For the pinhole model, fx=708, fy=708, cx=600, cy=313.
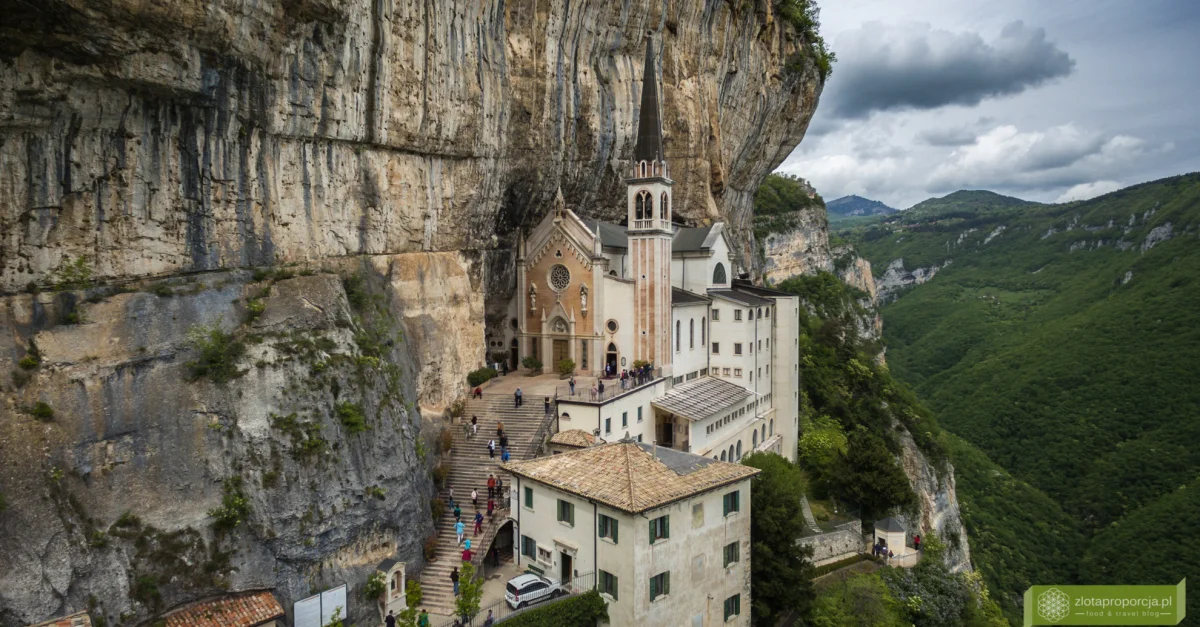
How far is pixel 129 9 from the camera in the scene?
16688mm

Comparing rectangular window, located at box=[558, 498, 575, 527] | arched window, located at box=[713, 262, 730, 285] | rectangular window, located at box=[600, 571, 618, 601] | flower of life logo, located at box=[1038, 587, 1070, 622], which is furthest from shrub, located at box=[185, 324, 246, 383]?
arched window, located at box=[713, 262, 730, 285]

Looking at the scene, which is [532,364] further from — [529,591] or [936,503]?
[936,503]

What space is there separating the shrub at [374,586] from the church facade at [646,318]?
55.7 feet

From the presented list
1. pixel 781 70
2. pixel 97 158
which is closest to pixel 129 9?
pixel 97 158

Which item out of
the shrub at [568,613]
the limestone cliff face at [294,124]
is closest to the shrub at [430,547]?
the shrub at [568,613]

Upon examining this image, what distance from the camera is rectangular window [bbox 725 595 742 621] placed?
25.6 metres

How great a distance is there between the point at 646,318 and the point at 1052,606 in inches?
893

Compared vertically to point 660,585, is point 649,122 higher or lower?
higher

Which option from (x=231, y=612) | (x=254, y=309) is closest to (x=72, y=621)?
(x=231, y=612)

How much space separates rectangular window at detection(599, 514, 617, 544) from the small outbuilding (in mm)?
20247

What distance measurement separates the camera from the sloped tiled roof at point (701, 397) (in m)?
37.5

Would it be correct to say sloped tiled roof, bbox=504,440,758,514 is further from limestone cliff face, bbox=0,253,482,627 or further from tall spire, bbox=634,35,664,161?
tall spire, bbox=634,35,664,161

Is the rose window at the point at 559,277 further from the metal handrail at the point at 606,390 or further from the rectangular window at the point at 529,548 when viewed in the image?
the rectangular window at the point at 529,548

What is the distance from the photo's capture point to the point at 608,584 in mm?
23156
